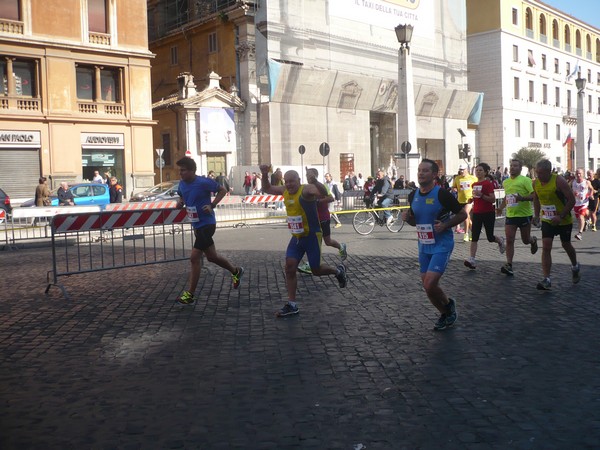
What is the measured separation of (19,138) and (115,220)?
23008 millimetres

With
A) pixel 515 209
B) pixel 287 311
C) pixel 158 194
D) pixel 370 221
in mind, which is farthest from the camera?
pixel 158 194

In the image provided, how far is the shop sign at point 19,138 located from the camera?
31.2 metres

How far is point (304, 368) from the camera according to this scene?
5.72 metres

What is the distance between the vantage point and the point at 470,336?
675 cm

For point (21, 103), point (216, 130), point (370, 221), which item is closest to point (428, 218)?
point (370, 221)

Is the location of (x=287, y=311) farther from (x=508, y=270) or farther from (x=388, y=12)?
(x=388, y=12)

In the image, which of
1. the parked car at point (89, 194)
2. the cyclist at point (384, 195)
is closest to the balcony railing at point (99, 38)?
the parked car at point (89, 194)

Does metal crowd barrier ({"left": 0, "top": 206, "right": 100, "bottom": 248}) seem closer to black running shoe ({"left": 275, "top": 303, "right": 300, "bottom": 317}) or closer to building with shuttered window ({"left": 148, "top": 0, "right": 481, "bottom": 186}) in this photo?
black running shoe ({"left": 275, "top": 303, "right": 300, "bottom": 317})

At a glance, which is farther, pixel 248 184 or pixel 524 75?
pixel 524 75

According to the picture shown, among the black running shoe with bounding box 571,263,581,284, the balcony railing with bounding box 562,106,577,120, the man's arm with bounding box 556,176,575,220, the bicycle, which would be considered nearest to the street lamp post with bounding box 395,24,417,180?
the bicycle

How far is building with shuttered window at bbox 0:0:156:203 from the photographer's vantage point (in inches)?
1242

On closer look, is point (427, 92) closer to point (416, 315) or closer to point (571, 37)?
point (571, 37)

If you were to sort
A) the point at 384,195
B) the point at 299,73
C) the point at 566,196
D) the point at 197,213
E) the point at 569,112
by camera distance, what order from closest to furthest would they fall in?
the point at 197,213 → the point at 566,196 → the point at 384,195 → the point at 299,73 → the point at 569,112

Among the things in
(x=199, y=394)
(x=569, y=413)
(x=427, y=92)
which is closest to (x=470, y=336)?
(x=569, y=413)
